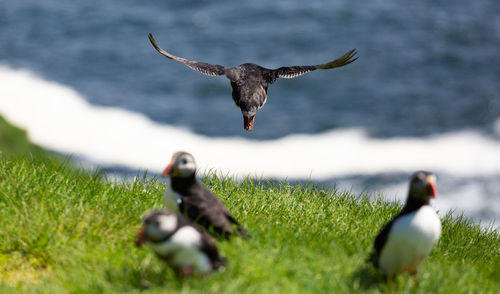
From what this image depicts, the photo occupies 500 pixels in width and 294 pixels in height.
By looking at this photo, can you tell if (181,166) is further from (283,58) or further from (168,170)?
(283,58)

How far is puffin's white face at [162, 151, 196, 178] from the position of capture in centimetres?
478

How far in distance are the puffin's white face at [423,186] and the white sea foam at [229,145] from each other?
624 inches

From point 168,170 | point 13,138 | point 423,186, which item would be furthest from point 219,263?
point 13,138

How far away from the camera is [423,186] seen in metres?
4.48

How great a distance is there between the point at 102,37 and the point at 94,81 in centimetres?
828

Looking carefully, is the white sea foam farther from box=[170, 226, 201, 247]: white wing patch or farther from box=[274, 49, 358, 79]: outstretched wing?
box=[170, 226, 201, 247]: white wing patch

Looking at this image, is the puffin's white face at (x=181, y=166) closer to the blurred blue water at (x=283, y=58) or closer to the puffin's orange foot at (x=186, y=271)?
the puffin's orange foot at (x=186, y=271)

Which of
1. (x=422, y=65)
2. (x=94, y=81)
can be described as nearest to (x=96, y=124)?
(x=94, y=81)

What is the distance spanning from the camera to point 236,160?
23.1 metres

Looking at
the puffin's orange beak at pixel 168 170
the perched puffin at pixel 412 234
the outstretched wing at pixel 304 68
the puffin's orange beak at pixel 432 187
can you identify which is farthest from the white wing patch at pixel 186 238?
the puffin's orange beak at pixel 432 187

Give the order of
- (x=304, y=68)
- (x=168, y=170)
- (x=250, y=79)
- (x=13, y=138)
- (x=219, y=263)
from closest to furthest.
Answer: (x=219, y=263), (x=168, y=170), (x=250, y=79), (x=304, y=68), (x=13, y=138)

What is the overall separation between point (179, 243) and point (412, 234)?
1.80 metres

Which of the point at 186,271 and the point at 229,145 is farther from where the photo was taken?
the point at 229,145

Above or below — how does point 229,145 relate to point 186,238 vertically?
above
